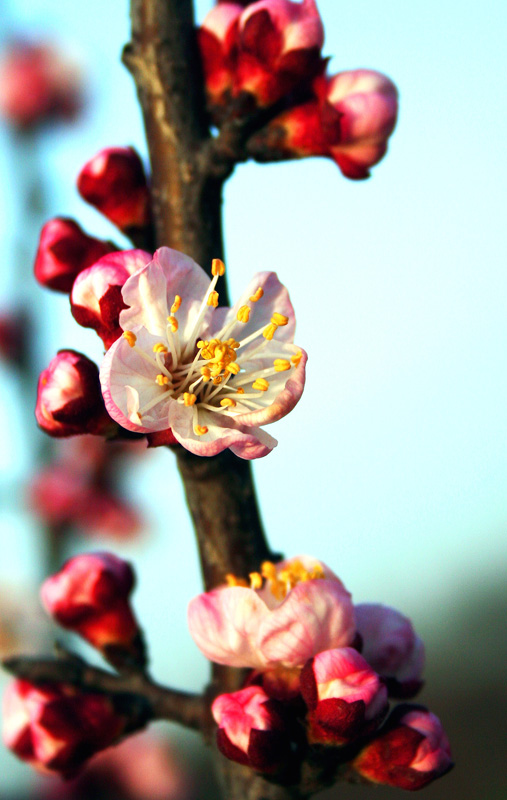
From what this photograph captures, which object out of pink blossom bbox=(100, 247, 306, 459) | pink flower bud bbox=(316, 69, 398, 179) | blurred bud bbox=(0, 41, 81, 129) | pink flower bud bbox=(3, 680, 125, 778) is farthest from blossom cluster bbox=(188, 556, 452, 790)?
blurred bud bbox=(0, 41, 81, 129)

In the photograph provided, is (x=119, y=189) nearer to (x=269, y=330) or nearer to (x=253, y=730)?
(x=269, y=330)

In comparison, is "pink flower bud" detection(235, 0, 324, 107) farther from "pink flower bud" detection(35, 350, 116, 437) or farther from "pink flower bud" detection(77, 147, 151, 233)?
"pink flower bud" detection(35, 350, 116, 437)

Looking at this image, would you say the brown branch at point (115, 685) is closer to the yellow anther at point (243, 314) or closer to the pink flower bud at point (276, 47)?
the yellow anther at point (243, 314)

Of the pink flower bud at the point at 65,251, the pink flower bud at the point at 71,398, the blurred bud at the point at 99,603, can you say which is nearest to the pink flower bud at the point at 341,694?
the pink flower bud at the point at 71,398

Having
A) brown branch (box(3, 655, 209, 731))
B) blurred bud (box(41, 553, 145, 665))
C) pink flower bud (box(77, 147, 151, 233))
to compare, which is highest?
pink flower bud (box(77, 147, 151, 233))

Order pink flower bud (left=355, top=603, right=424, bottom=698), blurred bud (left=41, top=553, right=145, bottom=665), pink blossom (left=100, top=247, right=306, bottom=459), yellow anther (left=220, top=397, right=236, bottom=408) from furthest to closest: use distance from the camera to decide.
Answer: blurred bud (left=41, top=553, right=145, bottom=665), pink flower bud (left=355, top=603, right=424, bottom=698), yellow anther (left=220, top=397, right=236, bottom=408), pink blossom (left=100, top=247, right=306, bottom=459)
